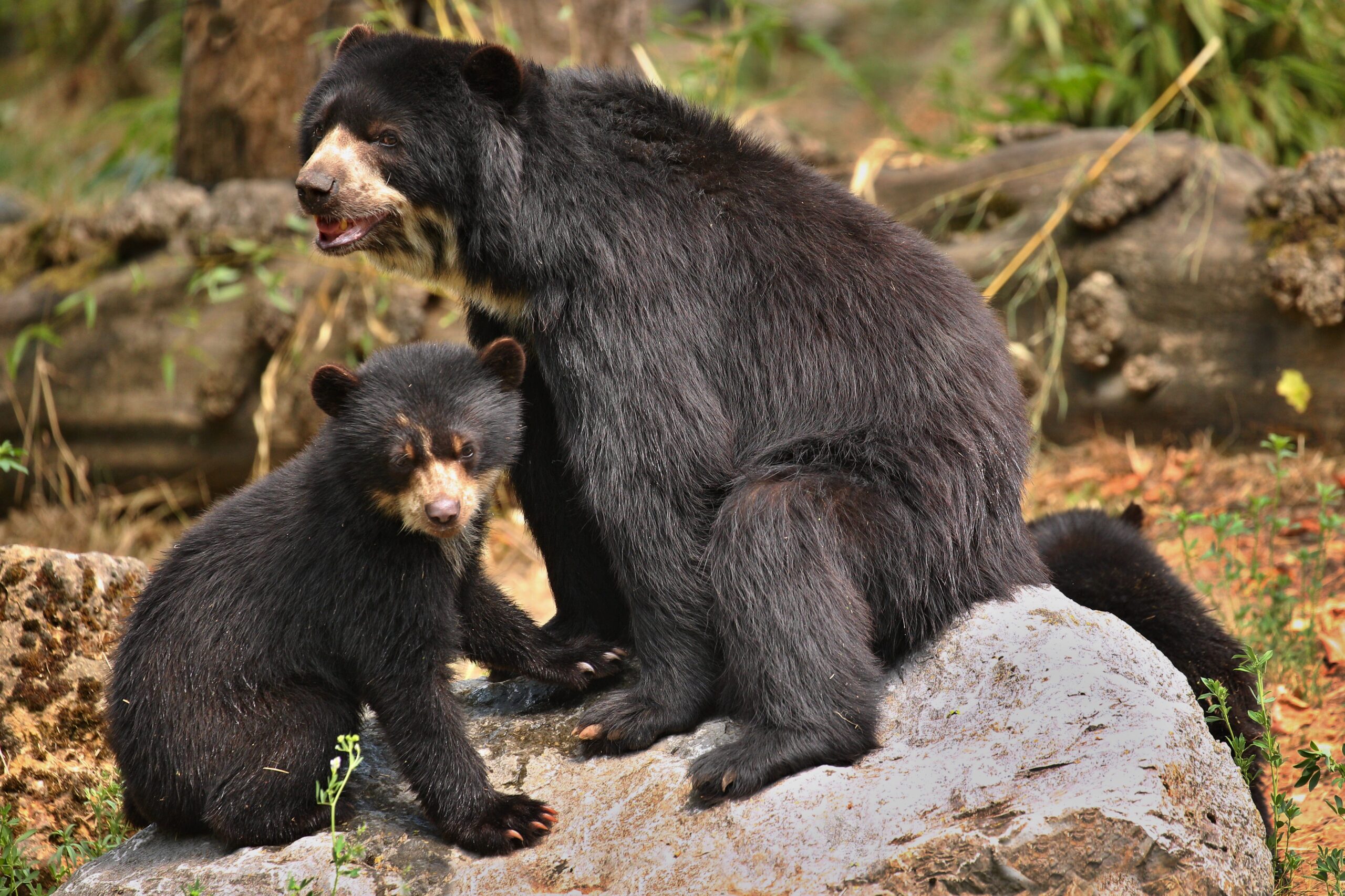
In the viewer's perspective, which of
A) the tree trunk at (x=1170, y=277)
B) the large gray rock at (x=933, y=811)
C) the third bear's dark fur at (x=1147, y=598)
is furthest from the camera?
the tree trunk at (x=1170, y=277)

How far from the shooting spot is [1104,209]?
7.57 m

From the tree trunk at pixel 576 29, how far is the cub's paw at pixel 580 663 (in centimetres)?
495

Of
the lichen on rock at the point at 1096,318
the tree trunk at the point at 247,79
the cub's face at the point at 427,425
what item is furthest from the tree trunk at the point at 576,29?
the cub's face at the point at 427,425

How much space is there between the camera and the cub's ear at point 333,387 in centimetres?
375

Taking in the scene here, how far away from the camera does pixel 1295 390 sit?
23.5 feet

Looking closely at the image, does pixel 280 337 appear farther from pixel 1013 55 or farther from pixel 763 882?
pixel 1013 55

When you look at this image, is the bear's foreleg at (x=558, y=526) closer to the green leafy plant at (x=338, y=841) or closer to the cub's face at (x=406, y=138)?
the cub's face at (x=406, y=138)

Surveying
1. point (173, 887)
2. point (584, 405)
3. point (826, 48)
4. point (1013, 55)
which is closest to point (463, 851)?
point (173, 887)

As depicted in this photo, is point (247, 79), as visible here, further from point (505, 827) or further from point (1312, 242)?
point (1312, 242)

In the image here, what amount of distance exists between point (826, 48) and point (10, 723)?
7.21 m

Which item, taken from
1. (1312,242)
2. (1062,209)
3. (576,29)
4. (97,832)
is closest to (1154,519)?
(1312,242)

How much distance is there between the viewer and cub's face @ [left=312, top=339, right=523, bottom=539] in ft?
12.2

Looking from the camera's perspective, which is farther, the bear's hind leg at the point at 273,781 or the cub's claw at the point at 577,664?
the cub's claw at the point at 577,664

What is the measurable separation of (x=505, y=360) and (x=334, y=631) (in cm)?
98
